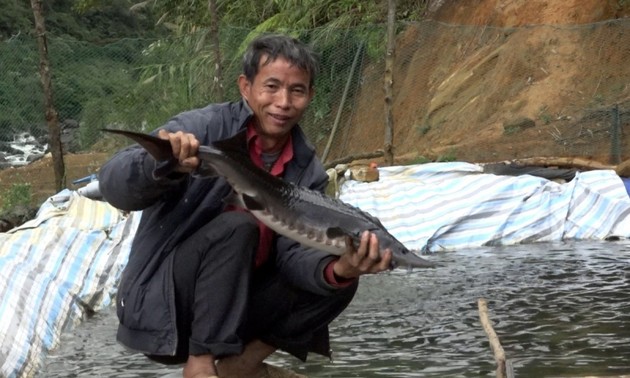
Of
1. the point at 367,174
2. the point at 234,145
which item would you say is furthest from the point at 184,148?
the point at 367,174

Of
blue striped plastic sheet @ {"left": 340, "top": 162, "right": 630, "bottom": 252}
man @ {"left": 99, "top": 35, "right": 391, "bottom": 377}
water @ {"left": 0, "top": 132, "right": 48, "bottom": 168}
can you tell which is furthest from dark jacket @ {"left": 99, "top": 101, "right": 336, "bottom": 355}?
water @ {"left": 0, "top": 132, "right": 48, "bottom": 168}

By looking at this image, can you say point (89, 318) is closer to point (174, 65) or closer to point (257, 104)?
point (257, 104)

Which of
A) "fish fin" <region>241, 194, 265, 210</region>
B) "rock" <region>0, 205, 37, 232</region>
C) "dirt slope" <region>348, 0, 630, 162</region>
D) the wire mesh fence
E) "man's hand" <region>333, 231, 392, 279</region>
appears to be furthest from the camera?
"dirt slope" <region>348, 0, 630, 162</region>

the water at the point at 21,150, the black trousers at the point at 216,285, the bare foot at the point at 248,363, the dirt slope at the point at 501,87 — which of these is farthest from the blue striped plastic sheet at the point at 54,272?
the water at the point at 21,150

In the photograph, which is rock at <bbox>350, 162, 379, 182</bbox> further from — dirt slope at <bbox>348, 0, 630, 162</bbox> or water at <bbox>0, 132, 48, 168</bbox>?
water at <bbox>0, 132, 48, 168</bbox>

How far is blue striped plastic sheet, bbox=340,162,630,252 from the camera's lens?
9586mm

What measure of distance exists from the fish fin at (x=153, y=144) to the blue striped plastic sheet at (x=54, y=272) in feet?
8.08

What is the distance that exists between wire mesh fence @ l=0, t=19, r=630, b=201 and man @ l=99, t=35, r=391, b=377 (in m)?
9.30

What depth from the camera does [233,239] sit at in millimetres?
3445

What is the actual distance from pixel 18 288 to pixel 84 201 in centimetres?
268

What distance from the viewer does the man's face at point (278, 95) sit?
3592 millimetres

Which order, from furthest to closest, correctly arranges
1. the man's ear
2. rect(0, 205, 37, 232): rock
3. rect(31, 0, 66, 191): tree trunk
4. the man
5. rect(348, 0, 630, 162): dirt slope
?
rect(348, 0, 630, 162): dirt slope, rect(31, 0, 66, 191): tree trunk, rect(0, 205, 37, 232): rock, the man's ear, the man

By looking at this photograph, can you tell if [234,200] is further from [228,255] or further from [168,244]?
[168,244]

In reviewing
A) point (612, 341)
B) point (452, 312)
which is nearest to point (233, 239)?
point (612, 341)
